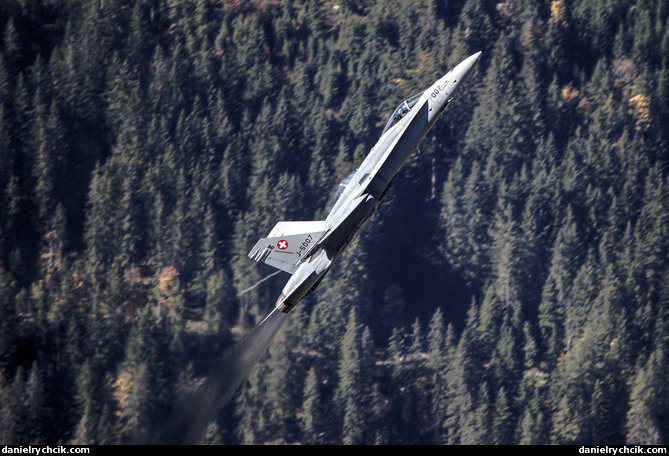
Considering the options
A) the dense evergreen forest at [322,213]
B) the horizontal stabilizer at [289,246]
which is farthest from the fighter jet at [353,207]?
the dense evergreen forest at [322,213]

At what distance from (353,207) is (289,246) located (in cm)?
409

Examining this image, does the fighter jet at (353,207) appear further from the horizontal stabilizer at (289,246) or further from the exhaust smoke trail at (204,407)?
the exhaust smoke trail at (204,407)

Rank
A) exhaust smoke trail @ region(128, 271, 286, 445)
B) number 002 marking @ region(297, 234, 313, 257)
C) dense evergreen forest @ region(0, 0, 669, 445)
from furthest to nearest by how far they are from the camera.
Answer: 1. dense evergreen forest @ region(0, 0, 669, 445)
2. exhaust smoke trail @ region(128, 271, 286, 445)
3. number 002 marking @ region(297, 234, 313, 257)

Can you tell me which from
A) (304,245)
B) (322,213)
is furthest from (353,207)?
(322,213)

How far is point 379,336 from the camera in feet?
396

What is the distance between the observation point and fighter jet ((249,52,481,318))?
56125mm

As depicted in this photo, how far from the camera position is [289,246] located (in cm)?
5803

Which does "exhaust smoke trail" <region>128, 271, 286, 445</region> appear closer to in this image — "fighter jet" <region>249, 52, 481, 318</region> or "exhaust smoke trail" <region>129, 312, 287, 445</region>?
"exhaust smoke trail" <region>129, 312, 287, 445</region>

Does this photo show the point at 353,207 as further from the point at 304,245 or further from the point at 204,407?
the point at 204,407

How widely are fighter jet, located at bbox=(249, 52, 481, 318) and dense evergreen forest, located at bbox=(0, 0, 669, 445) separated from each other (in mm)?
46533

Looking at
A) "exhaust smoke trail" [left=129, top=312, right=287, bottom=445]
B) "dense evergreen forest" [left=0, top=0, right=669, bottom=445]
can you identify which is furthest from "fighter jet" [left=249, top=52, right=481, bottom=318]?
"dense evergreen forest" [left=0, top=0, right=669, bottom=445]

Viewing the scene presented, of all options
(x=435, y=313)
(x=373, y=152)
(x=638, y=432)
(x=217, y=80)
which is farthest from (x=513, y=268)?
(x=373, y=152)

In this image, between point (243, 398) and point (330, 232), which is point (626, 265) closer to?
point (243, 398)

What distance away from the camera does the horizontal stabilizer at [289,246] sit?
57938 millimetres
